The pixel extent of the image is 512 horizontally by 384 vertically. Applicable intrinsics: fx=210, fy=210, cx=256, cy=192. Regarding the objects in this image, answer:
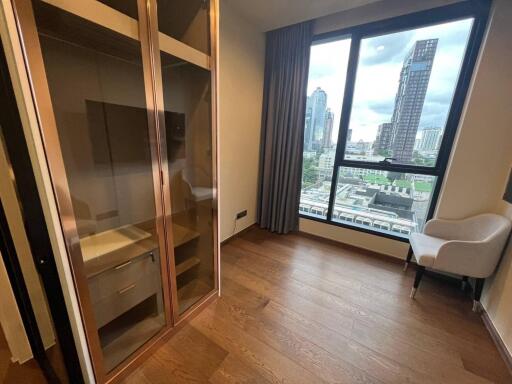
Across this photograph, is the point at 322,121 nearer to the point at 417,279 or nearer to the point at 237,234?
the point at 237,234

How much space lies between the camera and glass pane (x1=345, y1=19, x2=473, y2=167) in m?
2.06

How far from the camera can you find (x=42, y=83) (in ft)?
2.51

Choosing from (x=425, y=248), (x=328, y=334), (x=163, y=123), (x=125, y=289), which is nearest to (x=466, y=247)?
(x=425, y=248)

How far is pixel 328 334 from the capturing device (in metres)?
1.55

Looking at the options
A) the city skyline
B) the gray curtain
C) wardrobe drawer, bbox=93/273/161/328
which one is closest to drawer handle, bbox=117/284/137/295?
→ wardrobe drawer, bbox=93/273/161/328

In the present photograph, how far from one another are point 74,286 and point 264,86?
285 cm

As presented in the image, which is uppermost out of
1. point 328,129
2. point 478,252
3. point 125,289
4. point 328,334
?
point 328,129

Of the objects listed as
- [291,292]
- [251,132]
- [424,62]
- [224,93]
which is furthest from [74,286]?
[424,62]

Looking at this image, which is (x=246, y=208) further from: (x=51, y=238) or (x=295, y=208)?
(x=51, y=238)

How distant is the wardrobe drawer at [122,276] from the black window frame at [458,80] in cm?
228

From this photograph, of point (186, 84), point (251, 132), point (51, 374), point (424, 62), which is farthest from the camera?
point (251, 132)

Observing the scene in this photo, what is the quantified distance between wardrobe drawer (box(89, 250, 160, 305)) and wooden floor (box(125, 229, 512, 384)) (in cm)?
53

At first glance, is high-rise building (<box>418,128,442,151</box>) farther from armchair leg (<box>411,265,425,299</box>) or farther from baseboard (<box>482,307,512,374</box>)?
baseboard (<box>482,307,512,374</box>)

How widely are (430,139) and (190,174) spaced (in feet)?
8.11
